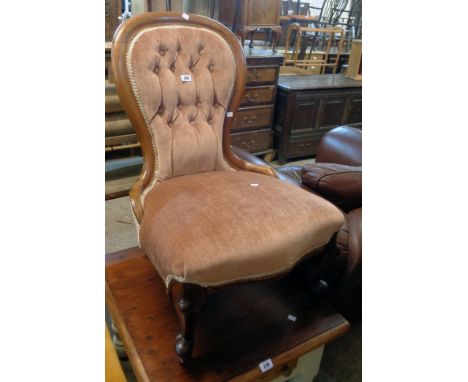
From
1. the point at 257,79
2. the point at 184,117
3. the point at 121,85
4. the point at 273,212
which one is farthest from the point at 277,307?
the point at 257,79

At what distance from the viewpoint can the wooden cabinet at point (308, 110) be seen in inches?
109

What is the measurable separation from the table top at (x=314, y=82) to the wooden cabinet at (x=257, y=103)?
0.59 feet

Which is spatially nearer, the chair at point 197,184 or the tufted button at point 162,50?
the chair at point 197,184

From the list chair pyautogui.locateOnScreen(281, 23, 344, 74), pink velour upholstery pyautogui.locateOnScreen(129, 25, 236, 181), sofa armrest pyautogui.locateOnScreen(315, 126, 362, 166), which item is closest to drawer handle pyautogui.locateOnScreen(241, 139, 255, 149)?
chair pyautogui.locateOnScreen(281, 23, 344, 74)

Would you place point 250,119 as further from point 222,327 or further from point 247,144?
point 222,327

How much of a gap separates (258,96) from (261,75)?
0.49 ft

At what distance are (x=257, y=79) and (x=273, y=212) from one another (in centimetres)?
180

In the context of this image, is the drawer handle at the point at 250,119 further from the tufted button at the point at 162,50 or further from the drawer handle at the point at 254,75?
the tufted button at the point at 162,50

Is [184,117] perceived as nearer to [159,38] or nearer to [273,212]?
[159,38]

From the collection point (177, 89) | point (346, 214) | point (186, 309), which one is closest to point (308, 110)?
point (346, 214)

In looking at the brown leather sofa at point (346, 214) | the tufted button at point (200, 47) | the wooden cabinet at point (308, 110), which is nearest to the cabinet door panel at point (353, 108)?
the wooden cabinet at point (308, 110)

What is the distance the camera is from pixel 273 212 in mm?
961

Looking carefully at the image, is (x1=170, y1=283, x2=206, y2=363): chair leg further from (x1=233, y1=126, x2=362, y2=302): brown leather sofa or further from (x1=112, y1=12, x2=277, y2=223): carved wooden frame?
(x1=233, y1=126, x2=362, y2=302): brown leather sofa
